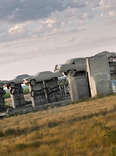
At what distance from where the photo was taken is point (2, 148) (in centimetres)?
948

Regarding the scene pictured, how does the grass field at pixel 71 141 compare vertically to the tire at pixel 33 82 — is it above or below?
below

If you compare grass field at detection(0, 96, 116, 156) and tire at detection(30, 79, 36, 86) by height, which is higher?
tire at detection(30, 79, 36, 86)

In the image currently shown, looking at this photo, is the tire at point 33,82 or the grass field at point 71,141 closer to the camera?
the grass field at point 71,141

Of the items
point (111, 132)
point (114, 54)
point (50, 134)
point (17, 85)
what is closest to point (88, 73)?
point (114, 54)

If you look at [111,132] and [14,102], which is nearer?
[111,132]

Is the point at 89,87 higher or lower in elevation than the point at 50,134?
higher

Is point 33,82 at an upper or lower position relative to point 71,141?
upper

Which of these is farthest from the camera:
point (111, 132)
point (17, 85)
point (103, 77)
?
point (17, 85)

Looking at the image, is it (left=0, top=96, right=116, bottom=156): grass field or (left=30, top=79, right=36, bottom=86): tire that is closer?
(left=0, top=96, right=116, bottom=156): grass field

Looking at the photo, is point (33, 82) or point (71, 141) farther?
point (33, 82)

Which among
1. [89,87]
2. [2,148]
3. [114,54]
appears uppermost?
[114,54]

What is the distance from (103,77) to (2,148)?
44.5 feet

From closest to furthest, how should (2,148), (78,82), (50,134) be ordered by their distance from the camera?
(2,148)
(50,134)
(78,82)

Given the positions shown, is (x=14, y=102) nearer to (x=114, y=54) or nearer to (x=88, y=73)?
(x=88, y=73)
